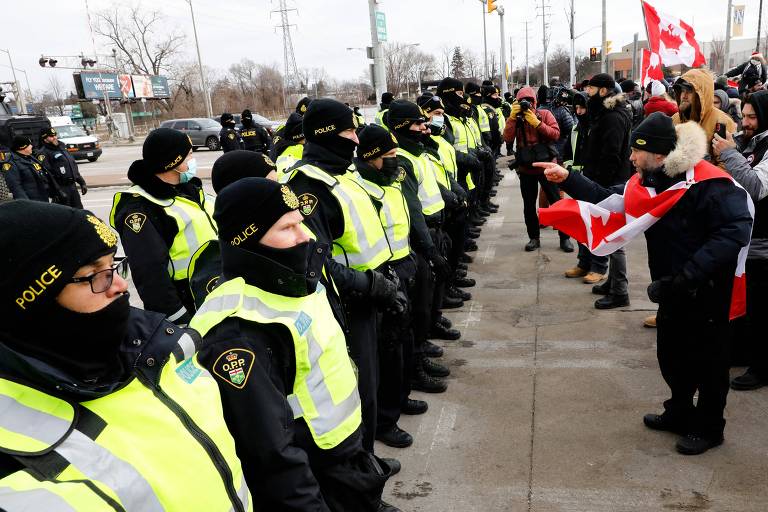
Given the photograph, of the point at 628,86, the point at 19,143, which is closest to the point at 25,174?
the point at 19,143

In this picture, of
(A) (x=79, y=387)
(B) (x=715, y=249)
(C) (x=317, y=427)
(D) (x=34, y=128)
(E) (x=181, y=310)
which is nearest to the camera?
(A) (x=79, y=387)

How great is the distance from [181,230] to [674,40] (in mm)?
7802

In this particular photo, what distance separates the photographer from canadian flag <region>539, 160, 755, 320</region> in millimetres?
3264

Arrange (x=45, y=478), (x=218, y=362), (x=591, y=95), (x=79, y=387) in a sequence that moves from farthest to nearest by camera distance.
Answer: (x=591, y=95), (x=218, y=362), (x=79, y=387), (x=45, y=478)

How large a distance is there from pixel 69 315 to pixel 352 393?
1045mm

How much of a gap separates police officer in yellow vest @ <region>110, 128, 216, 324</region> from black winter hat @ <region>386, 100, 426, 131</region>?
6.48ft

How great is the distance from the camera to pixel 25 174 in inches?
347

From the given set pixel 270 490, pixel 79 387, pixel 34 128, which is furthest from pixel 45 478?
pixel 34 128

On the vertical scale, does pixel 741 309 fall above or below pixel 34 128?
below

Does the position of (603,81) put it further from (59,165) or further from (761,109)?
(59,165)

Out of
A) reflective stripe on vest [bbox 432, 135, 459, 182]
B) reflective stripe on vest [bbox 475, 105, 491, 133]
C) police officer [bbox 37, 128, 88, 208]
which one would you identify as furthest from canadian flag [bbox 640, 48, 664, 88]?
police officer [bbox 37, 128, 88, 208]

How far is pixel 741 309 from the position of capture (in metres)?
3.41

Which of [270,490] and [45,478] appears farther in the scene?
[270,490]

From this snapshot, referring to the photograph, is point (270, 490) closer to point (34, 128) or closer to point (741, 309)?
point (741, 309)
